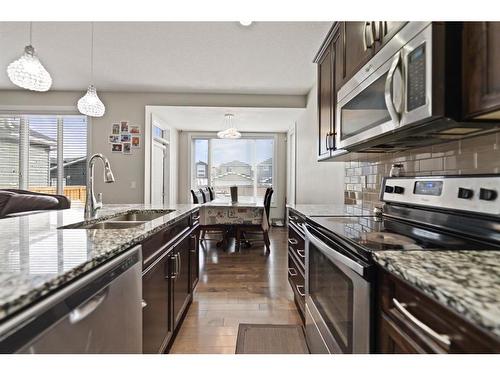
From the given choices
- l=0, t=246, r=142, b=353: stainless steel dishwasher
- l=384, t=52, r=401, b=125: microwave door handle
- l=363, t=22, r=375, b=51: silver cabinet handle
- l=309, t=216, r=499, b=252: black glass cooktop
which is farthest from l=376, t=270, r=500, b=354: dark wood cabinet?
l=363, t=22, r=375, b=51: silver cabinet handle

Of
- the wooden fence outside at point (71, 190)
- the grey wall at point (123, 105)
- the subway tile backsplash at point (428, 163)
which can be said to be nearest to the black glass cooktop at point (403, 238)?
the subway tile backsplash at point (428, 163)

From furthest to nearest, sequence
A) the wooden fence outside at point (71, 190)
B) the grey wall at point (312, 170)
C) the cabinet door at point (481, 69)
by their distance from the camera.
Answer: the wooden fence outside at point (71, 190) < the grey wall at point (312, 170) < the cabinet door at point (481, 69)

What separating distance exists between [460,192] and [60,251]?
→ 4.93 ft

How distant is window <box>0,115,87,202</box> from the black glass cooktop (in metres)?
5.06

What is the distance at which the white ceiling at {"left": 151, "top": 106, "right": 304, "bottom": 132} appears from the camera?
4945mm

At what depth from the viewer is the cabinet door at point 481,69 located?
826mm

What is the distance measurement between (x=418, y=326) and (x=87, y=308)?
0.83 meters

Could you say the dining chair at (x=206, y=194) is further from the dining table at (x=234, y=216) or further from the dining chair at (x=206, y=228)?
the dining table at (x=234, y=216)

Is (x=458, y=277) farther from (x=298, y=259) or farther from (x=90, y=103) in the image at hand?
(x=90, y=103)

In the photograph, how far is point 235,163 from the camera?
7.42 meters

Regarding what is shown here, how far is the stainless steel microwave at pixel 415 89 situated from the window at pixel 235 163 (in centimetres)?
577

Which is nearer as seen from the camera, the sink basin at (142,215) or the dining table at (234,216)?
the sink basin at (142,215)
